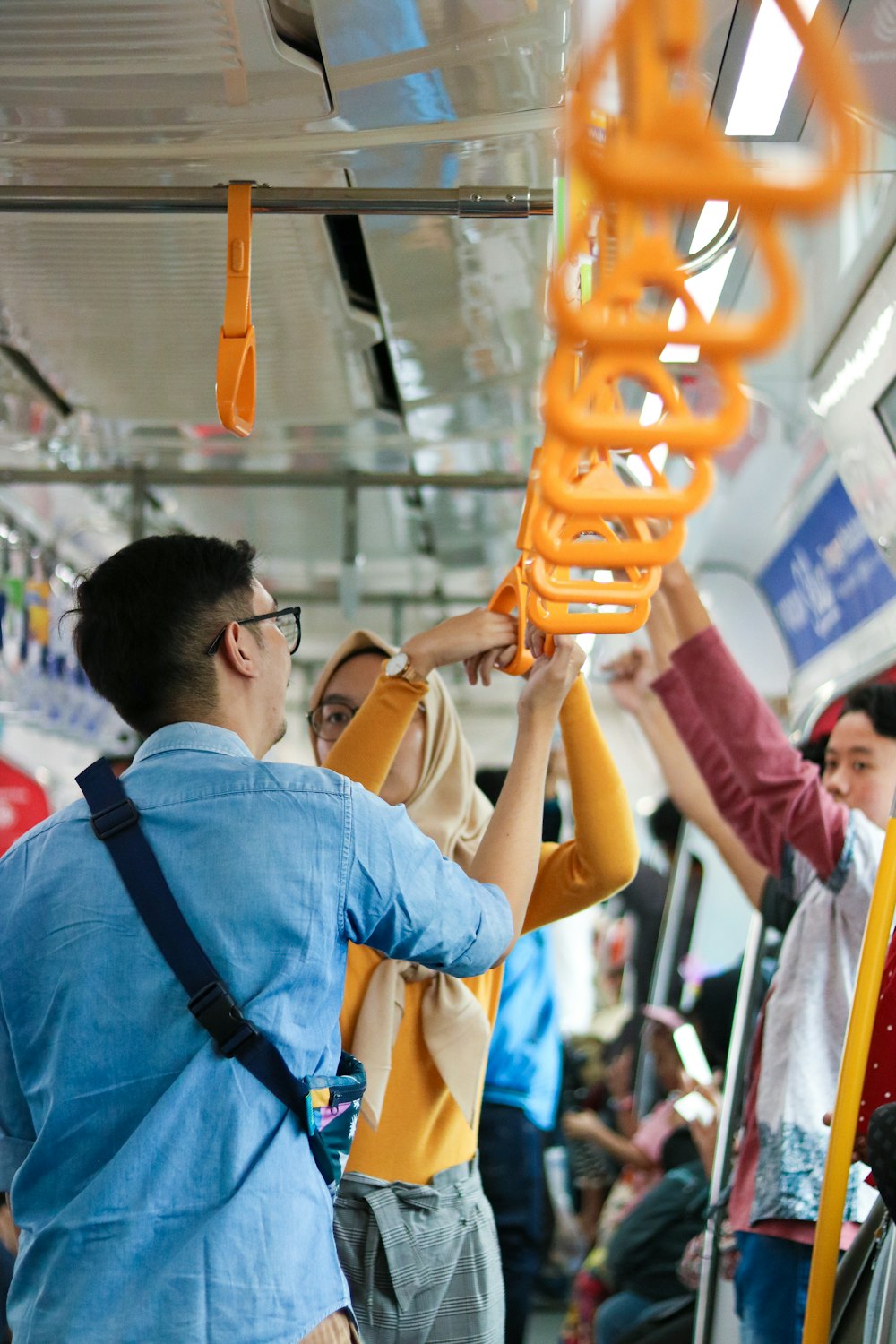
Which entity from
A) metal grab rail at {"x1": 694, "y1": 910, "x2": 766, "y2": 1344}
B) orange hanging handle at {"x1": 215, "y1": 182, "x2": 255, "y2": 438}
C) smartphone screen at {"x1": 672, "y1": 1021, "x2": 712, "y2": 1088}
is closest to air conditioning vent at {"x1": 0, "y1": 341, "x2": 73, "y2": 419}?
orange hanging handle at {"x1": 215, "y1": 182, "x2": 255, "y2": 438}

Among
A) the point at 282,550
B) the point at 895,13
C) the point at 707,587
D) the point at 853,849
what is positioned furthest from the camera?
the point at 707,587

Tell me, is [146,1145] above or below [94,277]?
below

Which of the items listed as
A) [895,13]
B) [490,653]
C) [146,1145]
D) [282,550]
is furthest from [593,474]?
[282,550]

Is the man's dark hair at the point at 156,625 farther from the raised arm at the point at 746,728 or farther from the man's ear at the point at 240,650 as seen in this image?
the raised arm at the point at 746,728

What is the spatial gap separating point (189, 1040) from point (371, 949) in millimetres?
749

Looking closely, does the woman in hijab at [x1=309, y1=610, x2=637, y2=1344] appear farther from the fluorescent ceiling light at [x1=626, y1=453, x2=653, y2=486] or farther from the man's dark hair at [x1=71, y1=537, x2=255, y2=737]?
the man's dark hair at [x1=71, y1=537, x2=255, y2=737]

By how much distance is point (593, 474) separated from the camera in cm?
126

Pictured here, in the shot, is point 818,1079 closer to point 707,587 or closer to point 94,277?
point 94,277

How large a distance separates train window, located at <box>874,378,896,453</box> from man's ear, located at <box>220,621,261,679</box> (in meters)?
2.17

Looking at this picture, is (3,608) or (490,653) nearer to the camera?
(490,653)

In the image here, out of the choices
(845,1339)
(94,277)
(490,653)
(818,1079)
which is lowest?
(845,1339)

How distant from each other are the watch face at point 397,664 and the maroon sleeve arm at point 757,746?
67cm

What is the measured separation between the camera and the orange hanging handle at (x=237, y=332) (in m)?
1.83

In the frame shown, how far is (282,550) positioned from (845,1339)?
3.97 m
